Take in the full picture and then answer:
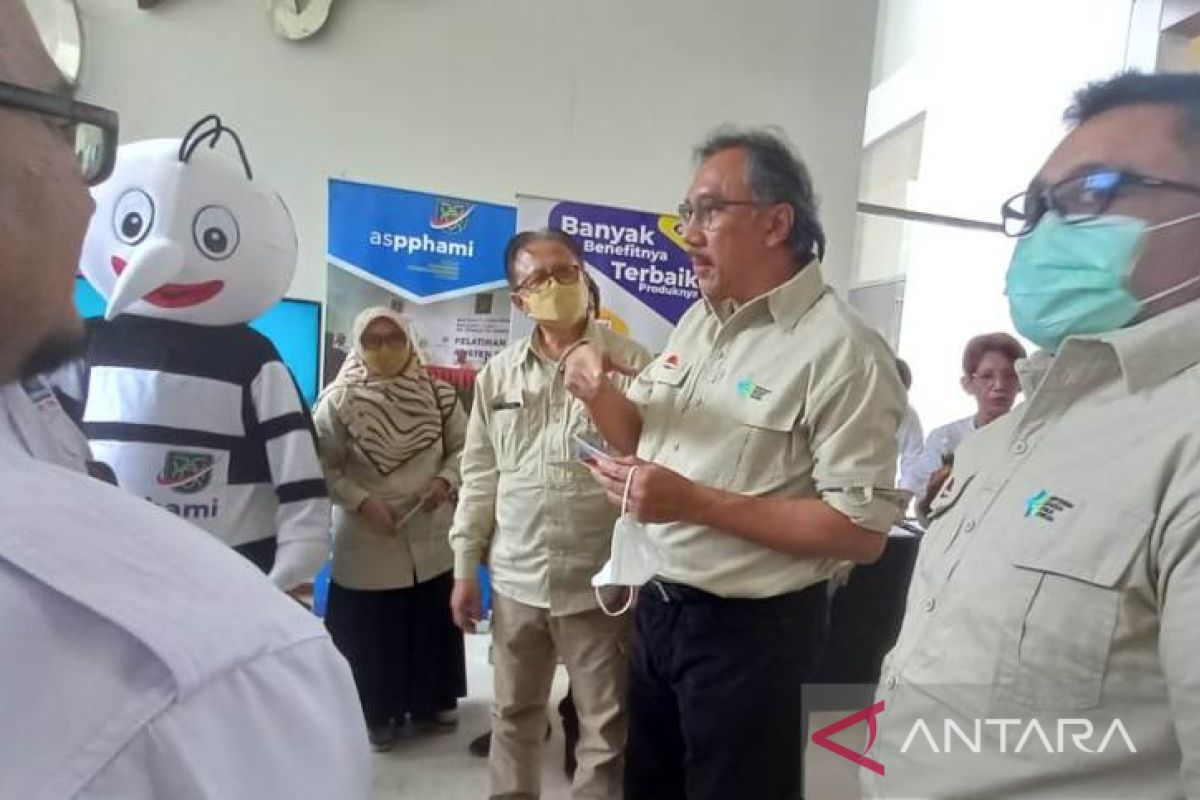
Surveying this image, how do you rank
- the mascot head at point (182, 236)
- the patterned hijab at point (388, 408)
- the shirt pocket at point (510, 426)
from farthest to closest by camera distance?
the patterned hijab at point (388, 408), the shirt pocket at point (510, 426), the mascot head at point (182, 236)

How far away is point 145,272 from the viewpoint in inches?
51.3

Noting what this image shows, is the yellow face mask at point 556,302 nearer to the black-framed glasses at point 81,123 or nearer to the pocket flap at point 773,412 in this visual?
the pocket flap at point 773,412

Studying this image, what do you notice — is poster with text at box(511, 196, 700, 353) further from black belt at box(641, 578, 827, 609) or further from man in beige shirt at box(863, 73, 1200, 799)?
man in beige shirt at box(863, 73, 1200, 799)

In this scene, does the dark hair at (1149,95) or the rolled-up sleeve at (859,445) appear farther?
the rolled-up sleeve at (859,445)

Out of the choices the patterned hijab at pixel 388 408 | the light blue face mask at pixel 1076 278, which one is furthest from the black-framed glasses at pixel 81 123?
the patterned hijab at pixel 388 408

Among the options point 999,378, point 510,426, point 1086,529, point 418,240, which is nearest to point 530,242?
point 510,426

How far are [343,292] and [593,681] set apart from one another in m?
1.87

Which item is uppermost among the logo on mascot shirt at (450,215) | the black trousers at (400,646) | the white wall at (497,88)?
the white wall at (497,88)

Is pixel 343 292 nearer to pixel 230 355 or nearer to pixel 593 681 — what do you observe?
pixel 230 355

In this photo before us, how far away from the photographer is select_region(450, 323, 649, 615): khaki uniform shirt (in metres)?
1.79

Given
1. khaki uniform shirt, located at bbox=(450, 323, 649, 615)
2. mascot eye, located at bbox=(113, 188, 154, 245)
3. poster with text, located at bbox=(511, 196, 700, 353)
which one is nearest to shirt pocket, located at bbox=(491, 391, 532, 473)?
khaki uniform shirt, located at bbox=(450, 323, 649, 615)

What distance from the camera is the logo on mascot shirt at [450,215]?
9.88 feet

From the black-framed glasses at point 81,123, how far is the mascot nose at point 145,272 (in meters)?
0.84

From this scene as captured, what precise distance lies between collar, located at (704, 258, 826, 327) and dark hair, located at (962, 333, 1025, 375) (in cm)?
161
